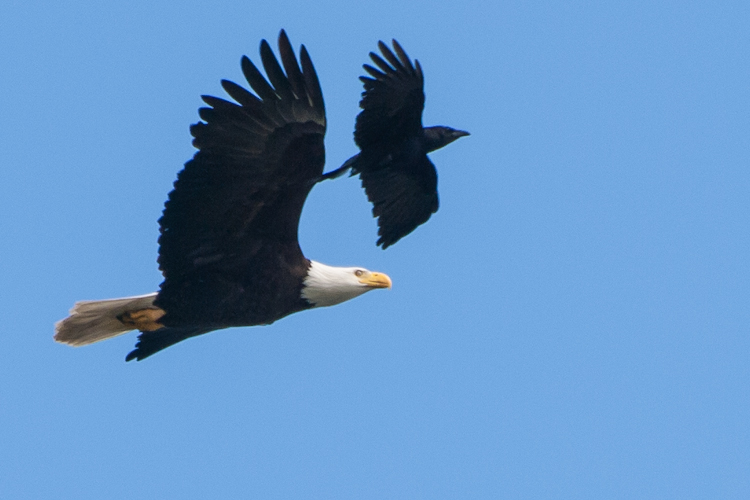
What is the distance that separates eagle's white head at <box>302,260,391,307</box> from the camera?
8.73 meters

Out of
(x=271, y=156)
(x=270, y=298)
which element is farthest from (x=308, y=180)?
(x=270, y=298)

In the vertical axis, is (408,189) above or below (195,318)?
above

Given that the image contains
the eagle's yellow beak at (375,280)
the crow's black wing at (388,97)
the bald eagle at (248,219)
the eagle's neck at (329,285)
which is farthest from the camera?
the crow's black wing at (388,97)

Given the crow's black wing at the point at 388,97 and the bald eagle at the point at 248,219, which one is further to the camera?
the crow's black wing at the point at 388,97

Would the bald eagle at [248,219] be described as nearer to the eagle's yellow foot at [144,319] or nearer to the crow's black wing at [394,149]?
the eagle's yellow foot at [144,319]

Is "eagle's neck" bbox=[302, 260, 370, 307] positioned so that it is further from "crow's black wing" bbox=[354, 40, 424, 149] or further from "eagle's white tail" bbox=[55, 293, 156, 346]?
"crow's black wing" bbox=[354, 40, 424, 149]

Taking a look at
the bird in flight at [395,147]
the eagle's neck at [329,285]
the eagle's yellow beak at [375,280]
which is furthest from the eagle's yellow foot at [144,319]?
the bird in flight at [395,147]

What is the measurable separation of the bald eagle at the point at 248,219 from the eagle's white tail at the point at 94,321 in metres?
0.03

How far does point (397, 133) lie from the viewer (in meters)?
10.5

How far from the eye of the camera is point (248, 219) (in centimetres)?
839

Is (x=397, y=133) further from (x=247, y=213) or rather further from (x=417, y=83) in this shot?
(x=247, y=213)

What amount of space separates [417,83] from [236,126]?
2580 millimetres

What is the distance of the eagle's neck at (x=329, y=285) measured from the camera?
8727 millimetres

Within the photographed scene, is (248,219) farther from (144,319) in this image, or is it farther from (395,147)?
(395,147)
